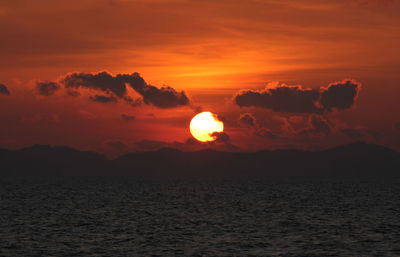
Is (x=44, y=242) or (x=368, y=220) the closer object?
(x=44, y=242)

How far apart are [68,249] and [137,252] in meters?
8.13

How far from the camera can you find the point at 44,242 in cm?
7075

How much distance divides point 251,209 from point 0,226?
184 ft

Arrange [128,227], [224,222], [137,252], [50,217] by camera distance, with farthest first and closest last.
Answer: [50,217] < [224,222] < [128,227] < [137,252]

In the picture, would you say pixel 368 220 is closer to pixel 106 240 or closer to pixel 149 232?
pixel 149 232

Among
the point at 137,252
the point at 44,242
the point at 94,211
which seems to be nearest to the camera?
the point at 137,252

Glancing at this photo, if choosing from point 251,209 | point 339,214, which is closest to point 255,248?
point 339,214

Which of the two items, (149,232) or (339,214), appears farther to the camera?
(339,214)

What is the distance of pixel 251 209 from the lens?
12500 centimetres

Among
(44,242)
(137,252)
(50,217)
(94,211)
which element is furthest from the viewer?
(94,211)

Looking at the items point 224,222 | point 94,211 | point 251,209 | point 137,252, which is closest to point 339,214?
point 251,209

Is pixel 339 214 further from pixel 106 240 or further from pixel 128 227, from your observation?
pixel 106 240

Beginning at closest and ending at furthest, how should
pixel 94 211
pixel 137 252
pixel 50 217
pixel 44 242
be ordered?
1. pixel 137 252
2. pixel 44 242
3. pixel 50 217
4. pixel 94 211

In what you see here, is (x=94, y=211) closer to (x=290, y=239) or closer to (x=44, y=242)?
(x=44, y=242)
